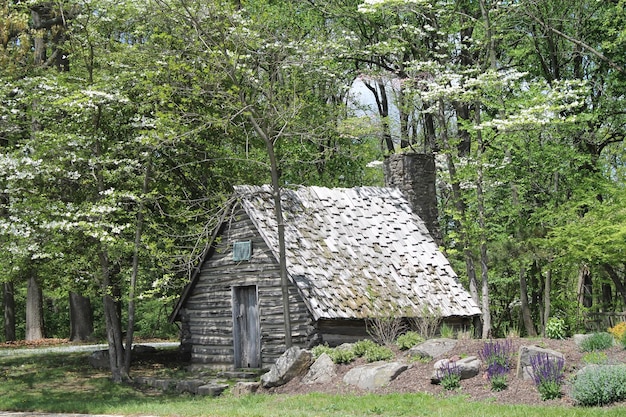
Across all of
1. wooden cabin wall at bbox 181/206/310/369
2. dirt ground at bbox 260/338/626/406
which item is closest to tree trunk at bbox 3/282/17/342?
wooden cabin wall at bbox 181/206/310/369

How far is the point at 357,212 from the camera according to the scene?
24.8 m

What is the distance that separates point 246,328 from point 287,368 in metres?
4.92

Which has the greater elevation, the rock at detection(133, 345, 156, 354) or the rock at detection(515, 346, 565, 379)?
the rock at detection(515, 346, 565, 379)

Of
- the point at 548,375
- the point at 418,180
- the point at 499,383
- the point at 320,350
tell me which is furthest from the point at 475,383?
the point at 418,180

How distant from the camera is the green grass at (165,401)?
12688 millimetres

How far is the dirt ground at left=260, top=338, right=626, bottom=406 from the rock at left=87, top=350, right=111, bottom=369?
26.6 feet

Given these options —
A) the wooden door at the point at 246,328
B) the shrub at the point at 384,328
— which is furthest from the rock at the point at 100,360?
the shrub at the point at 384,328

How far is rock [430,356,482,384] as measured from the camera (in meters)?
14.7

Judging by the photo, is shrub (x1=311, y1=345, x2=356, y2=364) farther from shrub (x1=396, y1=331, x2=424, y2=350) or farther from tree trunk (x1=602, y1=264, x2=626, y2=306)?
tree trunk (x1=602, y1=264, x2=626, y2=306)

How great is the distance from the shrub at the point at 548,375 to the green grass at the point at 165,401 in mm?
489

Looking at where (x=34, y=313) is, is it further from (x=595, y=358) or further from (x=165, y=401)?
(x=595, y=358)

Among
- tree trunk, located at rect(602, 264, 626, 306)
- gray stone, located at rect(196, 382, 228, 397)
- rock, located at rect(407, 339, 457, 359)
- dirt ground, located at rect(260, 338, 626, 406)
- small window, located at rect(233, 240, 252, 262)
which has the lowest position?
gray stone, located at rect(196, 382, 228, 397)

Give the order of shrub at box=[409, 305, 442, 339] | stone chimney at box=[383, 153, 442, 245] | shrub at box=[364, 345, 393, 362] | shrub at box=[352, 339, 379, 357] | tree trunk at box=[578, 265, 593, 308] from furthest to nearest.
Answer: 1. tree trunk at box=[578, 265, 593, 308]
2. stone chimney at box=[383, 153, 442, 245]
3. shrub at box=[409, 305, 442, 339]
4. shrub at box=[352, 339, 379, 357]
5. shrub at box=[364, 345, 393, 362]

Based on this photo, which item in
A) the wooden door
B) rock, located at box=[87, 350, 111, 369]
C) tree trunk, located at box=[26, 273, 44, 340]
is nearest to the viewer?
the wooden door
